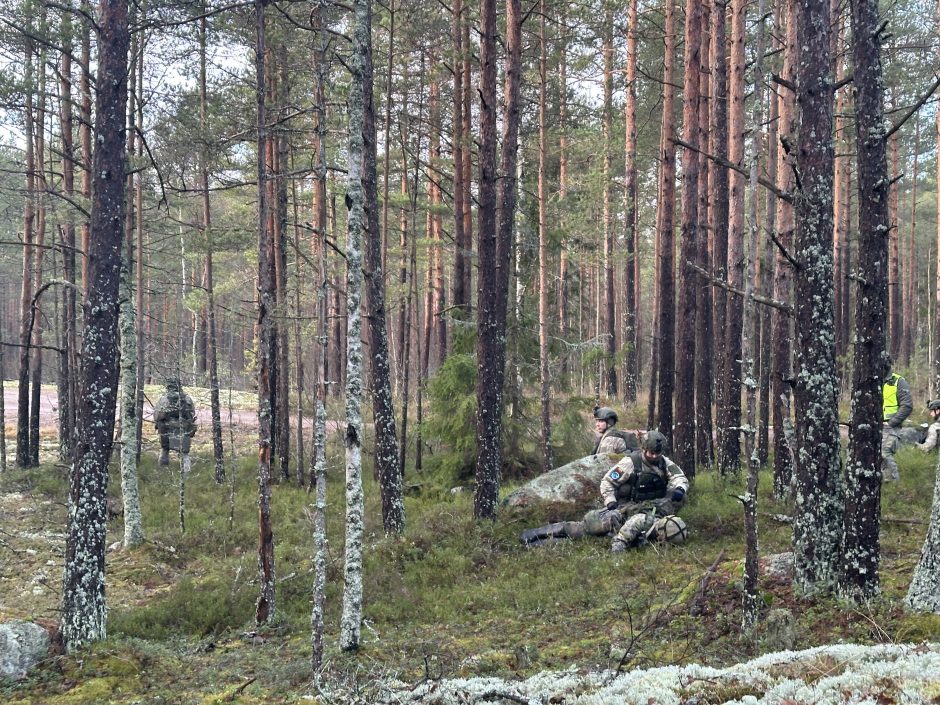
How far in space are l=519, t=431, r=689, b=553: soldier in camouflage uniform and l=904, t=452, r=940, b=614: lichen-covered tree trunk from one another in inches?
177

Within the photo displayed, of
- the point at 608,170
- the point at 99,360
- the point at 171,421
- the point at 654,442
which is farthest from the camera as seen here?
the point at 608,170

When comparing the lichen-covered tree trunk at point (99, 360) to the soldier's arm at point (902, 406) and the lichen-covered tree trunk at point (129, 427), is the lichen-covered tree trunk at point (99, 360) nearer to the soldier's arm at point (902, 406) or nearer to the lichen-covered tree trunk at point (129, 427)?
the lichen-covered tree trunk at point (129, 427)

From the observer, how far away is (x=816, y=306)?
241 inches

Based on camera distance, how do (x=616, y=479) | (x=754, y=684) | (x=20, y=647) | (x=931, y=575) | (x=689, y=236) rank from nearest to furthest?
(x=754, y=684), (x=931, y=575), (x=20, y=647), (x=616, y=479), (x=689, y=236)

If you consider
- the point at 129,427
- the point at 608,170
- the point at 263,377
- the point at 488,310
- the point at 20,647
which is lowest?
the point at 20,647

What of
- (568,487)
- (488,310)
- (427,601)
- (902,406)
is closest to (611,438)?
(568,487)

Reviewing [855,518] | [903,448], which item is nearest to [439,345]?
[903,448]

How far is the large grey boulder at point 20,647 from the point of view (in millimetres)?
6450

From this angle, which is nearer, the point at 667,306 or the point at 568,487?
the point at 568,487

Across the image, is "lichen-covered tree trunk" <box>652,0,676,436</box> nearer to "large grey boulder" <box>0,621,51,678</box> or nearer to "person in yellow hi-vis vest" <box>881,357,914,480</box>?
"person in yellow hi-vis vest" <box>881,357,914,480</box>

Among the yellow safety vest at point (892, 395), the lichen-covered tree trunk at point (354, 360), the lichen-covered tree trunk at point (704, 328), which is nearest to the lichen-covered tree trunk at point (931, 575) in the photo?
the lichen-covered tree trunk at point (354, 360)

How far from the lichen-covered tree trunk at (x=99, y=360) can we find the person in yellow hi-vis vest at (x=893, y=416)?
12173mm

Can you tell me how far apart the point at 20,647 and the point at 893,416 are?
1400 centimetres

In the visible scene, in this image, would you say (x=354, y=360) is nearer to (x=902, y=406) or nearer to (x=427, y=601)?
(x=427, y=601)
